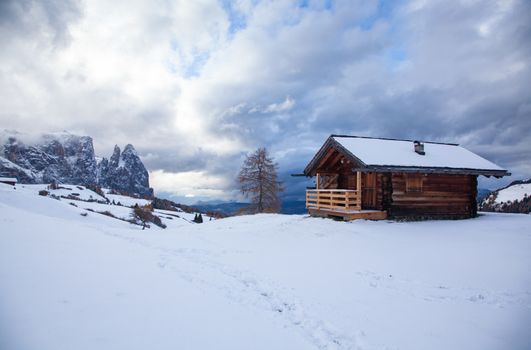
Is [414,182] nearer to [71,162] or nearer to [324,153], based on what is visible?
[324,153]

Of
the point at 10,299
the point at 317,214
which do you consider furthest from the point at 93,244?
the point at 317,214

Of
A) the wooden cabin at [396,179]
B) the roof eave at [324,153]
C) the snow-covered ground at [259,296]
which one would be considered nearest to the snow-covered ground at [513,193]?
the wooden cabin at [396,179]

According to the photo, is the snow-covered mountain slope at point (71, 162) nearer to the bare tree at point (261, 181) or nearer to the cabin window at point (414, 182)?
the bare tree at point (261, 181)

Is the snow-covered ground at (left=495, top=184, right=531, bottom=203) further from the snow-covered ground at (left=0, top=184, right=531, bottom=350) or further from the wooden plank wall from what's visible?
the snow-covered ground at (left=0, top=184, right=531, bottom=350)

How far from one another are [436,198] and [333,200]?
6.94 m

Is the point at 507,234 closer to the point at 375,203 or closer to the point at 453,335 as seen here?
the point at 375,203

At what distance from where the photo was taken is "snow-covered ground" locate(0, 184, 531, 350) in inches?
158

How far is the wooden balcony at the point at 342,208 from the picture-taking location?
17.1 meters

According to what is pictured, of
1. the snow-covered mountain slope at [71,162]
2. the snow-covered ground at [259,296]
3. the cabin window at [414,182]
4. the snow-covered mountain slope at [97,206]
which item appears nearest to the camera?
the snow-covered ground at [259,296]

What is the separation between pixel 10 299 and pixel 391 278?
828cm

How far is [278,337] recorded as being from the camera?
4.46 meters

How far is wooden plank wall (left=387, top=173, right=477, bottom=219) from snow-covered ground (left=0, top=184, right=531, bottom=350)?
6.94 metres

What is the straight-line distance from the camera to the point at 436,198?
1906cm

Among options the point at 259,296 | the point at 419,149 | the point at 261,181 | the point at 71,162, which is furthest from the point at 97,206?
the point at 71,162
